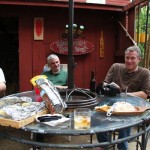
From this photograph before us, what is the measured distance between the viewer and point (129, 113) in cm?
183

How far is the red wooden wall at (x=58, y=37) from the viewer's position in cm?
535

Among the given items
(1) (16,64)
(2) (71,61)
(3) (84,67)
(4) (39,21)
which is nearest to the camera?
(2) (71,61)

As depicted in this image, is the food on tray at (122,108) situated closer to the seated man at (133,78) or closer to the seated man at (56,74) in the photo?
the seated man at (133,78)

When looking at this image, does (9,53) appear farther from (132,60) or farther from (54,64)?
(132,60)

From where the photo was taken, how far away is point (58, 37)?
548 centimetres

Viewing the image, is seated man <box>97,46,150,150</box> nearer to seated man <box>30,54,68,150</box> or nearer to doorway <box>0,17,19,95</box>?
seated man <box>30,54,68,150</box>

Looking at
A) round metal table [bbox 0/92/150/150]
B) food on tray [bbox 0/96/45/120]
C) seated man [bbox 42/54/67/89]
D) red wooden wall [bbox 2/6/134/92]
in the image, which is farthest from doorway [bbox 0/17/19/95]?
round metal table [bbox 0/92/150/150]

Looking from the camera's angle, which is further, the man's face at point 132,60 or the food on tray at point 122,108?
the man's face at point 132,60

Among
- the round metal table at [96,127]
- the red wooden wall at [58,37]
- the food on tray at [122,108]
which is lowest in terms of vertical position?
the round metal table at [96,127]

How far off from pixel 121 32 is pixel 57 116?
13.8ft

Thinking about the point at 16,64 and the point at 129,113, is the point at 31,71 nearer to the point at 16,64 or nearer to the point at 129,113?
the point at 16,64

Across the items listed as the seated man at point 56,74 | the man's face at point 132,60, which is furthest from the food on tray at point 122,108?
the seated man at point 56,74

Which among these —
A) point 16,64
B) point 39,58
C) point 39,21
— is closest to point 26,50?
point 39,58

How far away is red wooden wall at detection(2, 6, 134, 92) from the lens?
5.35 m
